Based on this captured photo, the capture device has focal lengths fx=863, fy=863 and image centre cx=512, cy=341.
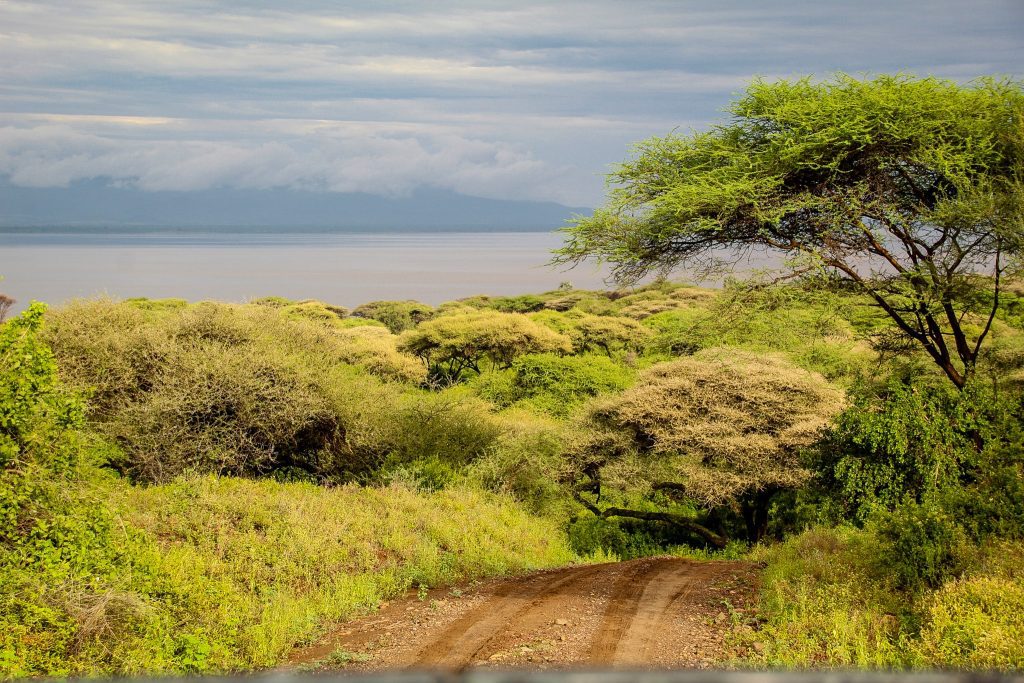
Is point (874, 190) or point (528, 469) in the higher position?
point (874, 190)

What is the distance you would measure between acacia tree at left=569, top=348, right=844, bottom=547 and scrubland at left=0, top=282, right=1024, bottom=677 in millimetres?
69

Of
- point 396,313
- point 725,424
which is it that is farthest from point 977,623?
point 396,313

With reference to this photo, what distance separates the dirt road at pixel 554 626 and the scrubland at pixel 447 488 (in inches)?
23.4

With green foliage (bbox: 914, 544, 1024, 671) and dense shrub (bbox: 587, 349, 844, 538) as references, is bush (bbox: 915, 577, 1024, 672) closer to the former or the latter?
green foliage (bbox: 914, 544, 1024, 671)

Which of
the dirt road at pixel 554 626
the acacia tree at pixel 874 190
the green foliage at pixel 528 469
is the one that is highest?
the acacia tree at pixel 874 190

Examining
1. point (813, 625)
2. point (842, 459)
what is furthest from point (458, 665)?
point (842, 459)

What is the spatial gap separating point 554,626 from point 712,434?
1048 cm

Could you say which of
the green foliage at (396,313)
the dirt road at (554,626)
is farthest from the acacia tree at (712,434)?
the green foliage at (396,313)

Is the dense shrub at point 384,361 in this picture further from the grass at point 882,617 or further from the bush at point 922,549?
the bush at point 922,549

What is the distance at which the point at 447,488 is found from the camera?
798 inches

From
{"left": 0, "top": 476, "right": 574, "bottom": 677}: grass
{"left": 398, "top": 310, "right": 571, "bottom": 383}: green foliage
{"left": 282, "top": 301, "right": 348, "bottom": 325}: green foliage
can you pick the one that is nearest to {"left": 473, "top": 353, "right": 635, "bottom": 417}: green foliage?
{"left": 398, "top": 310, "right": 571, "bottom": 383}: green foliage

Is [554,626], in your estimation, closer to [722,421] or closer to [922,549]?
[922,549]

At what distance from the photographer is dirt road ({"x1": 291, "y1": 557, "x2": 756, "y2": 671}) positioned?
9508 mm

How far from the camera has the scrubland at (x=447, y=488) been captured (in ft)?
30.5
